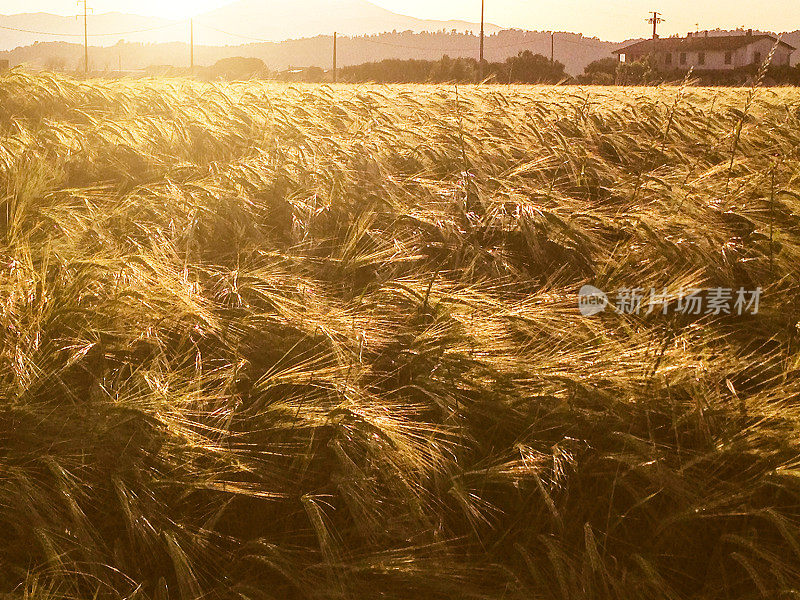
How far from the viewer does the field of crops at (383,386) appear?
5.66 ft

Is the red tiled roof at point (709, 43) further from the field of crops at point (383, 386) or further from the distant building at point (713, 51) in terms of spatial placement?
the field of crops at point (383, 386)

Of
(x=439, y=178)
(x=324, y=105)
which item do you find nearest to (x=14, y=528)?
(x=439, y=178)

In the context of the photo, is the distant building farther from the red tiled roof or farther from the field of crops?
the field of crops

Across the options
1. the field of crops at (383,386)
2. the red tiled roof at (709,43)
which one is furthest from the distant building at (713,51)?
the field of crops at (383,386)

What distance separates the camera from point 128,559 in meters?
1.72

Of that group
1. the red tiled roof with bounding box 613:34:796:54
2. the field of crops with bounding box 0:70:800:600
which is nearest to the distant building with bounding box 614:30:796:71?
the red tiled roof with bounding box 613:34:796:54

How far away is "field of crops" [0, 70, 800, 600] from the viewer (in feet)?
5.66

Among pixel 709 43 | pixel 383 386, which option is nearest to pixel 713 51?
pixel 709 43

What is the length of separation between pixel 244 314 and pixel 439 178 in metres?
1.65

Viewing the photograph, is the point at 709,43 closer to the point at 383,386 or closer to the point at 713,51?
the point at 713,51

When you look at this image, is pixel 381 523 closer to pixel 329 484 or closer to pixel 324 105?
pixel 329 484

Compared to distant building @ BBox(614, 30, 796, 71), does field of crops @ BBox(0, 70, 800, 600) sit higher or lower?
lower

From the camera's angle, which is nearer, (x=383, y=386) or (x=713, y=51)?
(x=383, y=386)

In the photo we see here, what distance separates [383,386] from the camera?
2.22 metres
